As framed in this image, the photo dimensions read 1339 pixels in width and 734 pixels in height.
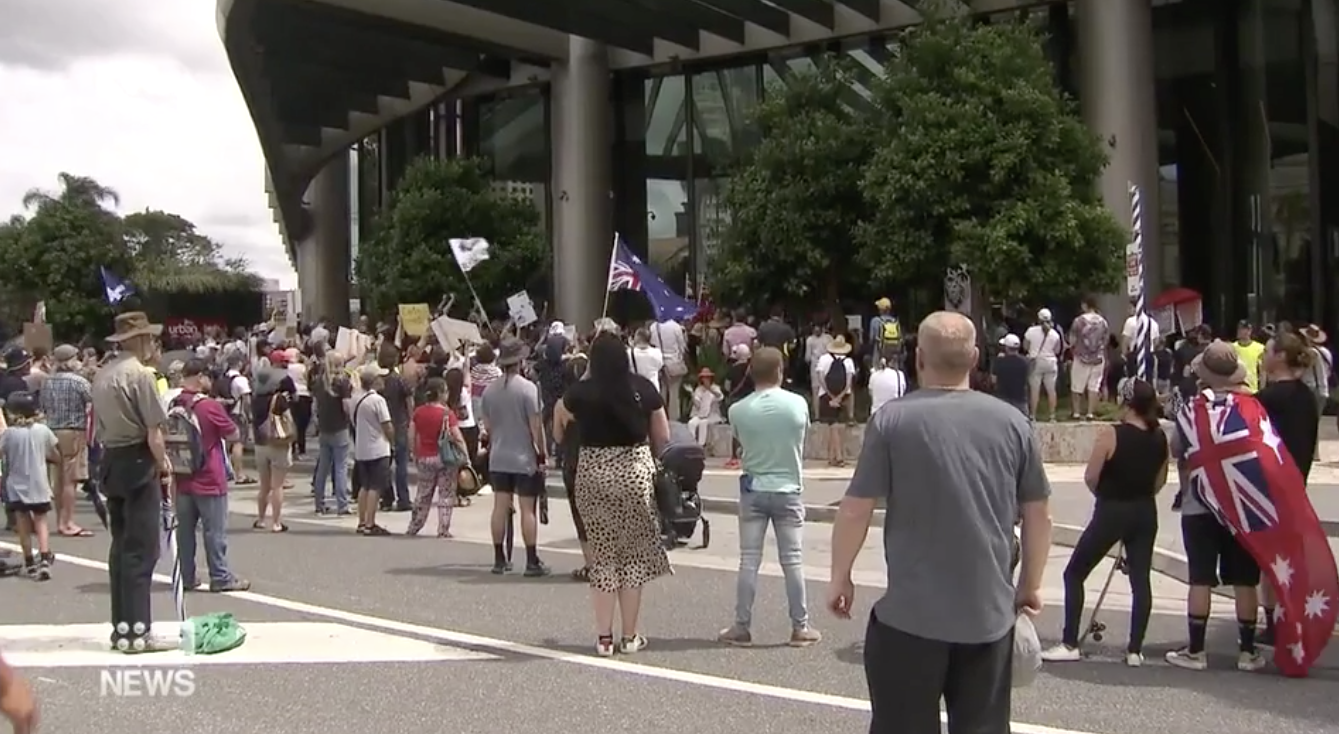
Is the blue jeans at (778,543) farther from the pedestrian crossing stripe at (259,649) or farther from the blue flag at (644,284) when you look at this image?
the blue flag at (644,284)

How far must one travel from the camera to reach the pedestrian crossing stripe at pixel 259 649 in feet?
24.5

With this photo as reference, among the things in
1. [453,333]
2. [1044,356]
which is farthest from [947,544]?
[453,333]

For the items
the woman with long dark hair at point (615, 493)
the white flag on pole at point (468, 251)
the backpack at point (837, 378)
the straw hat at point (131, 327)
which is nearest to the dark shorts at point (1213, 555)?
the woman with long dark hair at point (615, 493)

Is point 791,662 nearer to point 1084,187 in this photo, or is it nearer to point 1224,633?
point 1224,633

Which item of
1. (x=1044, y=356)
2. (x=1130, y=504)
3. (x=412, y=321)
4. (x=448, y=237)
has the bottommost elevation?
(x=1130, y=504)

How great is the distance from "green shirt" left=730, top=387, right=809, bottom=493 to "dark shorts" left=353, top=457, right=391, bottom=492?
5.74 meters

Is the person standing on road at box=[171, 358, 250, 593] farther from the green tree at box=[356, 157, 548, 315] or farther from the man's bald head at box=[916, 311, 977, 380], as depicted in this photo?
the green tree at box=[356, 157, 548, 315]

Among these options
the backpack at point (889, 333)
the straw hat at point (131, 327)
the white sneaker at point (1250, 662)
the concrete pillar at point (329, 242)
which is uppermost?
the concrete pillar at point (329, 242)

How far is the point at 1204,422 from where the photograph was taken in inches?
286

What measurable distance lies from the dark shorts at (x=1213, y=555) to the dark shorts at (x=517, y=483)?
15.3 ft

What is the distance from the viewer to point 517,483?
33.2 feet

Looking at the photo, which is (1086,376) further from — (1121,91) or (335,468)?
(335,468)

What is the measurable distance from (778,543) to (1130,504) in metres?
1.93

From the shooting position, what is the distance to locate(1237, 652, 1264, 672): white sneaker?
287 inches
